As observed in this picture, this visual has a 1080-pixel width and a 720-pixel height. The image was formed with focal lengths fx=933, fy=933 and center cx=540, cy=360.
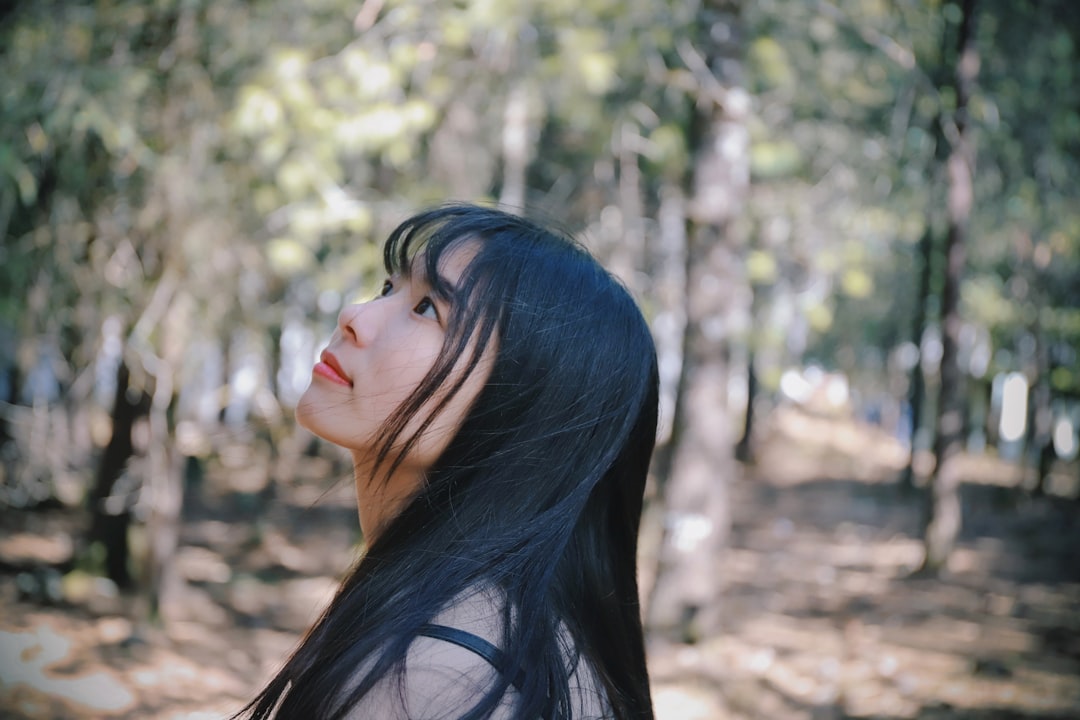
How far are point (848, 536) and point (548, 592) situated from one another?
13.4m

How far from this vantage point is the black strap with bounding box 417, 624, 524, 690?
1165 mm

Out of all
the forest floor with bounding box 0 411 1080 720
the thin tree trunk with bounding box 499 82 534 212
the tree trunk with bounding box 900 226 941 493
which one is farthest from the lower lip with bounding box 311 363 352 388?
the tree trunk with bounding box 900 226 941 493

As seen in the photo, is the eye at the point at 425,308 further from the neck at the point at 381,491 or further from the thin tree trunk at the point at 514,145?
the thin tree trunk at the point at 514,145

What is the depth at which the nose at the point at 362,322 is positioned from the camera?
1462 mm

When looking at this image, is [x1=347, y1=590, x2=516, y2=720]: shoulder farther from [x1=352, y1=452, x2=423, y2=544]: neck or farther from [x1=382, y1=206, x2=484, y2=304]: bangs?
[x1=382, y1=206, x2=484, y2=304]: bangs

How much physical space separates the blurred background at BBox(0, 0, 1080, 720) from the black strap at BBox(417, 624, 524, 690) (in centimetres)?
101

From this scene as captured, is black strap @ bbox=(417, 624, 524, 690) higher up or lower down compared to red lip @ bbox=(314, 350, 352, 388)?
lower down

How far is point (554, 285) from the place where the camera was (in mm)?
1504

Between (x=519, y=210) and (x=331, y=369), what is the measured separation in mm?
3308

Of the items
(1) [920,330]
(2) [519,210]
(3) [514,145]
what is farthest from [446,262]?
(1) [920,330]

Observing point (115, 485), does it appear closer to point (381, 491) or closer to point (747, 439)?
point (381, 491)

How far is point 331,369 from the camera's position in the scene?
149 cm

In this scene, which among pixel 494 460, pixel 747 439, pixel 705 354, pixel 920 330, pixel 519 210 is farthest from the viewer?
pixel 747 439

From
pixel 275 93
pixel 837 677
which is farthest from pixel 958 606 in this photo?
pixel 275 93
